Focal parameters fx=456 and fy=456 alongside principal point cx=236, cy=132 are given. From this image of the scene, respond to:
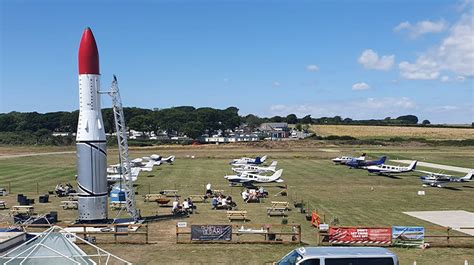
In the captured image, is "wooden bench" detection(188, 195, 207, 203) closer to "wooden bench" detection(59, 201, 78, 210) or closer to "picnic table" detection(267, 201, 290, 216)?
"picnic table" detection(267, 201, 290, 216)

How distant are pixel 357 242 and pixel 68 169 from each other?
5760 cm

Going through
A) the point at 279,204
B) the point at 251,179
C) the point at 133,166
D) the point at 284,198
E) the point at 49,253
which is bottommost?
the point at 284,198

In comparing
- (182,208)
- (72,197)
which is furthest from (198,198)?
(72,197)

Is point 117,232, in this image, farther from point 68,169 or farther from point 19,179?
point 68,169

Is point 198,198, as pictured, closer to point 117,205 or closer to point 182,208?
point 182,208

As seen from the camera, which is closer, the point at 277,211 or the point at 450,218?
the point at 450,218

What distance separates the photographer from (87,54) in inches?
1204

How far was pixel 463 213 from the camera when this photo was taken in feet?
124

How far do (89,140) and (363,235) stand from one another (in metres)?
18.6

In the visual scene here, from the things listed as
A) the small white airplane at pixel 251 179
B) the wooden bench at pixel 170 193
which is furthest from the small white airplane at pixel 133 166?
the small white airplane at pixel 251 179

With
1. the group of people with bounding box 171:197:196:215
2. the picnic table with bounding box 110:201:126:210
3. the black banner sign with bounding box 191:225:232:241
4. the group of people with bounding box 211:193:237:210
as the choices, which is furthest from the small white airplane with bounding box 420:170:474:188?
the picnic table with bounding box 110:201:126:210

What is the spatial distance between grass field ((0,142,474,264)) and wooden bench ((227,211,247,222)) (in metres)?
0.62

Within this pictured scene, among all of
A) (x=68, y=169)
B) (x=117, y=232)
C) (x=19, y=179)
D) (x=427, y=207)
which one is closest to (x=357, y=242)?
(x=117, y=232)

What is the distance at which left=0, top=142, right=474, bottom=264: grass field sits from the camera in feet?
80.9
